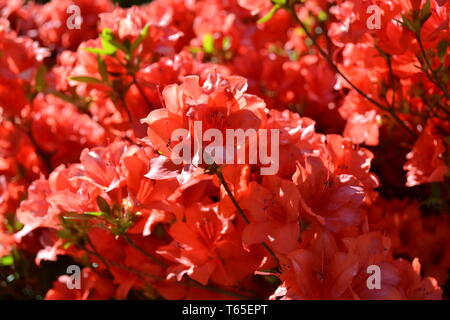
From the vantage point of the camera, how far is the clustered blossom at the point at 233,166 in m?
0.76

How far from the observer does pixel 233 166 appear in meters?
0.82

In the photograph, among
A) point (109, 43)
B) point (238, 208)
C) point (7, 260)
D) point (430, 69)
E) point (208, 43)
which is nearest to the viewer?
point (238, 208)

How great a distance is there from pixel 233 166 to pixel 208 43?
2.28 ft

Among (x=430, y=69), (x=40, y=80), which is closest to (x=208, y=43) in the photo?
(x=40, y=80)

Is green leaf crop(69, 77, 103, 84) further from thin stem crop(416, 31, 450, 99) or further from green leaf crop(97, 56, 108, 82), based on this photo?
thin stem crop(416, 31, 450, 99)

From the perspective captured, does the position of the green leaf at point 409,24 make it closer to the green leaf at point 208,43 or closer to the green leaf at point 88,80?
the green leaf at point 88,80

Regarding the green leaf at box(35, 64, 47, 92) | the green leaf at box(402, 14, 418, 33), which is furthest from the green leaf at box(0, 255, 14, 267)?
the green leaf at box(402, 14, 418, 33)

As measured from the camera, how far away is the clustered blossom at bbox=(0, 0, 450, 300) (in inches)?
30.0

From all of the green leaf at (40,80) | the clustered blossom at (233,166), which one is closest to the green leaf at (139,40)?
the clustered blossom at (233,166)

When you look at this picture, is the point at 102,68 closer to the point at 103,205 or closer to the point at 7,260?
the point at 103,205

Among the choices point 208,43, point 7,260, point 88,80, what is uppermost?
point 88,80

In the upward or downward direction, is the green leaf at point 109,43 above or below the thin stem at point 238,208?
above
